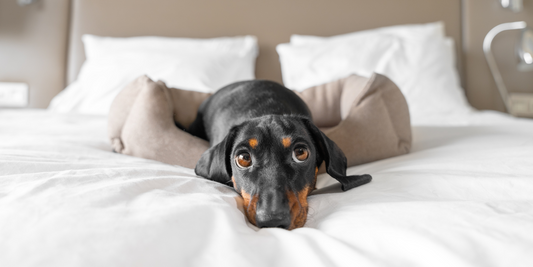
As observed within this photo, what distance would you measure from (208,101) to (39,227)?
1223 mm

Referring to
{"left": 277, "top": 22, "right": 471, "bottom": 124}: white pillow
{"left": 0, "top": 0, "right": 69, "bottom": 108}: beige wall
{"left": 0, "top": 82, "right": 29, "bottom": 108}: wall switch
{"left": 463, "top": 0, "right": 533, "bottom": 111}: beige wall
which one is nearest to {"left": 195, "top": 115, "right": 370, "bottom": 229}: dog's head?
{"left": 277, "top": 22, "right": 471, "bottom": 124}: white pillow

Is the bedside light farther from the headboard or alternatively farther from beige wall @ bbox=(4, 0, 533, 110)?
the headboard

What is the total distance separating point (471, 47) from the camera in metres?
3.21

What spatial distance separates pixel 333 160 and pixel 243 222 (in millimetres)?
397

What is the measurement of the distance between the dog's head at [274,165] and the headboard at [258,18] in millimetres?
2196

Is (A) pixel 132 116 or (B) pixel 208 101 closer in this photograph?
(A) pixel 132 116

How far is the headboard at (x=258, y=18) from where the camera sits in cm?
321

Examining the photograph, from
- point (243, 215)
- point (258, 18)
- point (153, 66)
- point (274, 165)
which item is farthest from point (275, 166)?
point (258, 18)

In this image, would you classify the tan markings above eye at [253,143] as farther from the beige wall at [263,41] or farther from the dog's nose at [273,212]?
the beige wall at [263,41]

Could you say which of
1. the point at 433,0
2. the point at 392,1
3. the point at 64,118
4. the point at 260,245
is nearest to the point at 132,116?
the point at 64,118

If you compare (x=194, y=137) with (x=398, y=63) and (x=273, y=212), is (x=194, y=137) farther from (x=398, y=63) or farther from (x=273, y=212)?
(x=398, y=63)

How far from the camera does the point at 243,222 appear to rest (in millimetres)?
727

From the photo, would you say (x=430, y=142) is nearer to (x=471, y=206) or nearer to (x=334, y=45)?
(x=471, y=206)

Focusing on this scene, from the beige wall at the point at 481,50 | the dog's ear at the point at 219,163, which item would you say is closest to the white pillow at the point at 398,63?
the beige wall at the point at 481,50
